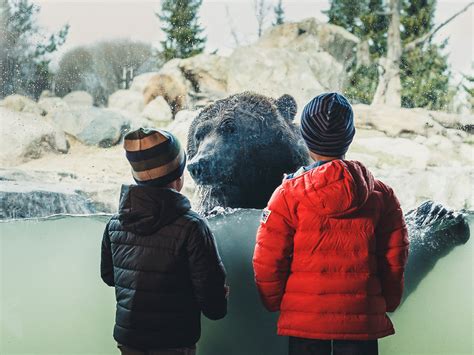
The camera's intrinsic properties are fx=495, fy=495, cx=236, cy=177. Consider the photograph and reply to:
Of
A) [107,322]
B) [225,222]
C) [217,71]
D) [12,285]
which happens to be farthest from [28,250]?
[217,71]

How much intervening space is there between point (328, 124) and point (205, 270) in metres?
0.72

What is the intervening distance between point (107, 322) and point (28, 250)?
99cm

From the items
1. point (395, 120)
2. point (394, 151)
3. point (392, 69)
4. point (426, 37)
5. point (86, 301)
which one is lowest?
point (86, 301)

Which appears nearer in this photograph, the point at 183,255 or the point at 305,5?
the point at 183,255

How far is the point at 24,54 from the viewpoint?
432cm

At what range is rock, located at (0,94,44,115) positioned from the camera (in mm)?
4336

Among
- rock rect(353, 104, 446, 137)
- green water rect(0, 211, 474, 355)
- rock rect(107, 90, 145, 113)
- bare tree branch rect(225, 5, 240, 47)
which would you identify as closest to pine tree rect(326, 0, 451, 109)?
rock rect(353, 104, 446, 137)

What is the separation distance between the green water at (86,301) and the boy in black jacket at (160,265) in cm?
78

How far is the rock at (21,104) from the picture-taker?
4336mm

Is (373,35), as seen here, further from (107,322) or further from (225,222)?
(107,322)

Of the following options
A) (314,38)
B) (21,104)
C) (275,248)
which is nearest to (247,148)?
(275,248)

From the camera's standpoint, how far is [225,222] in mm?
2840

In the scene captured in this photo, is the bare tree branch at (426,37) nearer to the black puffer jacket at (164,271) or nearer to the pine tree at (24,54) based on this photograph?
the pine tree at (24,54)

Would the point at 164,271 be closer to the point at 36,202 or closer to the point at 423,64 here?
the point at 36,202
